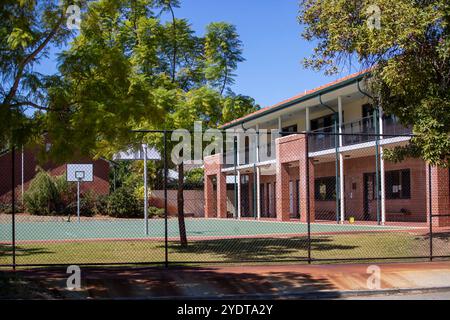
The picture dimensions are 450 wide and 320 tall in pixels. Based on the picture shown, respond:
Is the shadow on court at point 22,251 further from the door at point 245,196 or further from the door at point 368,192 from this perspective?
the door at point 245,196

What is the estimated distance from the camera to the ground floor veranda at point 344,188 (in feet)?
90.3

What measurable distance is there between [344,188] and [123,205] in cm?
1593

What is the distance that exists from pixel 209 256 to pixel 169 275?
4.18 m

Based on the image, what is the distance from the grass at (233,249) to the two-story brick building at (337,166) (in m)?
4.60

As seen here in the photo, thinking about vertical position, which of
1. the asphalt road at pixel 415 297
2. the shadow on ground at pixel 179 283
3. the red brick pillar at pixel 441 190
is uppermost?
the red brick pillar at pixel 441 190

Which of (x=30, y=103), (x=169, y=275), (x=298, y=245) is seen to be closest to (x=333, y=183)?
(x=298, y=245)

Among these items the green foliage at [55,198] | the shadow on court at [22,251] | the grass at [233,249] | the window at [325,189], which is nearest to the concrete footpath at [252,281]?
the grass at [233,249]

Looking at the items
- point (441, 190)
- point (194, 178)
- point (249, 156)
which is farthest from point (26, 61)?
point (194, 178)

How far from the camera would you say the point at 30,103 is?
35.4 ft

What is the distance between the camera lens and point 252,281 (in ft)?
38.1

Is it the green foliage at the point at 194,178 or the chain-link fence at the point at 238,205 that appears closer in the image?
the chain-link fence at the point at 238,205

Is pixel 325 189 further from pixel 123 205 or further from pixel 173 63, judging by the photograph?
pixel 173 63

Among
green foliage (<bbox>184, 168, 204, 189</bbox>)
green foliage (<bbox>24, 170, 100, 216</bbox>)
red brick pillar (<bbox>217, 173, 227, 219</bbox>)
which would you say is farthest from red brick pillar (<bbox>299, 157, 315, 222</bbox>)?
green foliage (<bbox>184, 168, 204, 189</bbox>)

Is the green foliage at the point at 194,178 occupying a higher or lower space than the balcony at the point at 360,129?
lower
